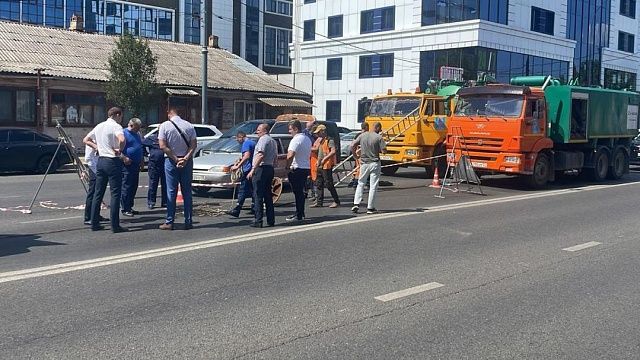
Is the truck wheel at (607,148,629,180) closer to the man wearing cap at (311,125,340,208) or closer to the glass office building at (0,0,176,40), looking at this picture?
the man wearing cap at (311,125,340,208)

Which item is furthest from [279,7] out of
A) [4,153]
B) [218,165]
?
[218,165]

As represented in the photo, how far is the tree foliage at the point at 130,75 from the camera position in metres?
28.1

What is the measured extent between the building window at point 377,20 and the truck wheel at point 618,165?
26.7 metres

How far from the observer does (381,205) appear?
13758mm

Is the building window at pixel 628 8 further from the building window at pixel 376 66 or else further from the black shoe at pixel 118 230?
the black shoe at pixel 118 230

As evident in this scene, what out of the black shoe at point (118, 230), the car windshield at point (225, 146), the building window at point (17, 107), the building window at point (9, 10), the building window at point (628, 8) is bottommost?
the black shoe at point (118, 230)

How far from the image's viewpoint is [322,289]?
678 centimetres

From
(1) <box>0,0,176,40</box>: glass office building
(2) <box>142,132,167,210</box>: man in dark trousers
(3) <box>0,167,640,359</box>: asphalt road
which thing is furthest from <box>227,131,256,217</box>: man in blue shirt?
(1) <box>0,0,176,40</box>: glass office building

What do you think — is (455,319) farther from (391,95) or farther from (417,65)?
(417,65)

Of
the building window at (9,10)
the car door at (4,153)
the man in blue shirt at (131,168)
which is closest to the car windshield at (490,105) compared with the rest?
the man in blue shirt at (131,168)

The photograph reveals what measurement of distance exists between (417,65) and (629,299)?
129 feet

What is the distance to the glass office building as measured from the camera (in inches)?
2085

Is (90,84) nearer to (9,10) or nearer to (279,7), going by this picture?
(9,10)

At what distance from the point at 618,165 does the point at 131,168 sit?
16948 millimetres
